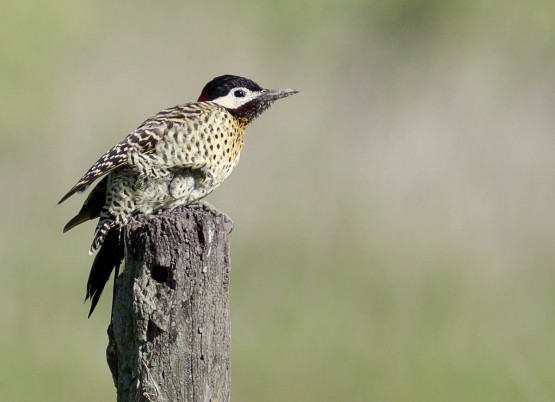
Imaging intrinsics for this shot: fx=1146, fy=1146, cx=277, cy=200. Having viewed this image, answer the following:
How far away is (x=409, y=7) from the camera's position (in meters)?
10.3

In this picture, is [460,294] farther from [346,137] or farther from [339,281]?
[346,137]

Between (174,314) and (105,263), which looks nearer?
(174,314)

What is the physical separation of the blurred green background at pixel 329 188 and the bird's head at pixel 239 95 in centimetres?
180

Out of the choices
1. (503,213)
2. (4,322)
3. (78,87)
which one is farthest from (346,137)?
(4,322)

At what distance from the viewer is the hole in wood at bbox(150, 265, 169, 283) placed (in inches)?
152

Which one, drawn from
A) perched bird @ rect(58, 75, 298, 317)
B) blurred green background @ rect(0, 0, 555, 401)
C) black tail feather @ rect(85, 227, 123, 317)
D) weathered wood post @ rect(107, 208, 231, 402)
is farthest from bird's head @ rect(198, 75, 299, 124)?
weathered wood post @ rect(107, 208, 231, 402)

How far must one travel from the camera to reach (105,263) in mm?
5070

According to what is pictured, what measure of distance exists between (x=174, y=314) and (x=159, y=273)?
0.53 feet

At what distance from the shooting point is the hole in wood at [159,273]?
386 cm

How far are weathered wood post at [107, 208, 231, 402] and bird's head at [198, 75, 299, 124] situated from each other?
203 centimetres

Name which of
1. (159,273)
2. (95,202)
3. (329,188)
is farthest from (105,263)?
(329,188)

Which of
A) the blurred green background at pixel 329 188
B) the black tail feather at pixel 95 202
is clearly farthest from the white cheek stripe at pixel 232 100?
the blurred green background at pixel 329 188

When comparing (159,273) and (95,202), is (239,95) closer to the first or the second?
(95,202)

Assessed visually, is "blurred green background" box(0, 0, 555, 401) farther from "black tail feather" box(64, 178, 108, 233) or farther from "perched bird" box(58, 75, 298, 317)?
"black tail feather" box(64, 178, 108, 233)
